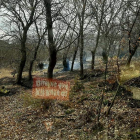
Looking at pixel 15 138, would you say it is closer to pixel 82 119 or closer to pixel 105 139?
pixel 82 119

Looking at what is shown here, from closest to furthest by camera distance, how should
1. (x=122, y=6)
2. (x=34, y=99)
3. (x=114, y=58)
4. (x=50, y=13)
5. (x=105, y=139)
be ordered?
(x=105, y=139) < (x=114, y=58) < (x=34, y=99) < (x=50, y=13) < (x=122, y=6)

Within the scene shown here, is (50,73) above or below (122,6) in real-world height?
below

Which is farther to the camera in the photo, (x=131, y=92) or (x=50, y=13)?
(x=50, y=13)

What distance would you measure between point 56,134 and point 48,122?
91cm

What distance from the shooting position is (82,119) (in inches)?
207

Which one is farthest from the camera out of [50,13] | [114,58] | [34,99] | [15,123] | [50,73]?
[50,73]

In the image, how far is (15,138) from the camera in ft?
16.5

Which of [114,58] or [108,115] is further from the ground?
[114,58]

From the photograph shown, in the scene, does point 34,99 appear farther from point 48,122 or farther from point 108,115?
point 108,115

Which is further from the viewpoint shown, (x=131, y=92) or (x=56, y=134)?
(x=131, y=92)

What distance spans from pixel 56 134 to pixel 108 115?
6.08 ft

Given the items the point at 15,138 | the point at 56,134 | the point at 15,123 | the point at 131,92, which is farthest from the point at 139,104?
the point at 15,123

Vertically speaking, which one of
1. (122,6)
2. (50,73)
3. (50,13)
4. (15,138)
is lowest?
(15,138)

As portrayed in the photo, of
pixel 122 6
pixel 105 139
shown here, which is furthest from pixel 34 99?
pixel 122 6
